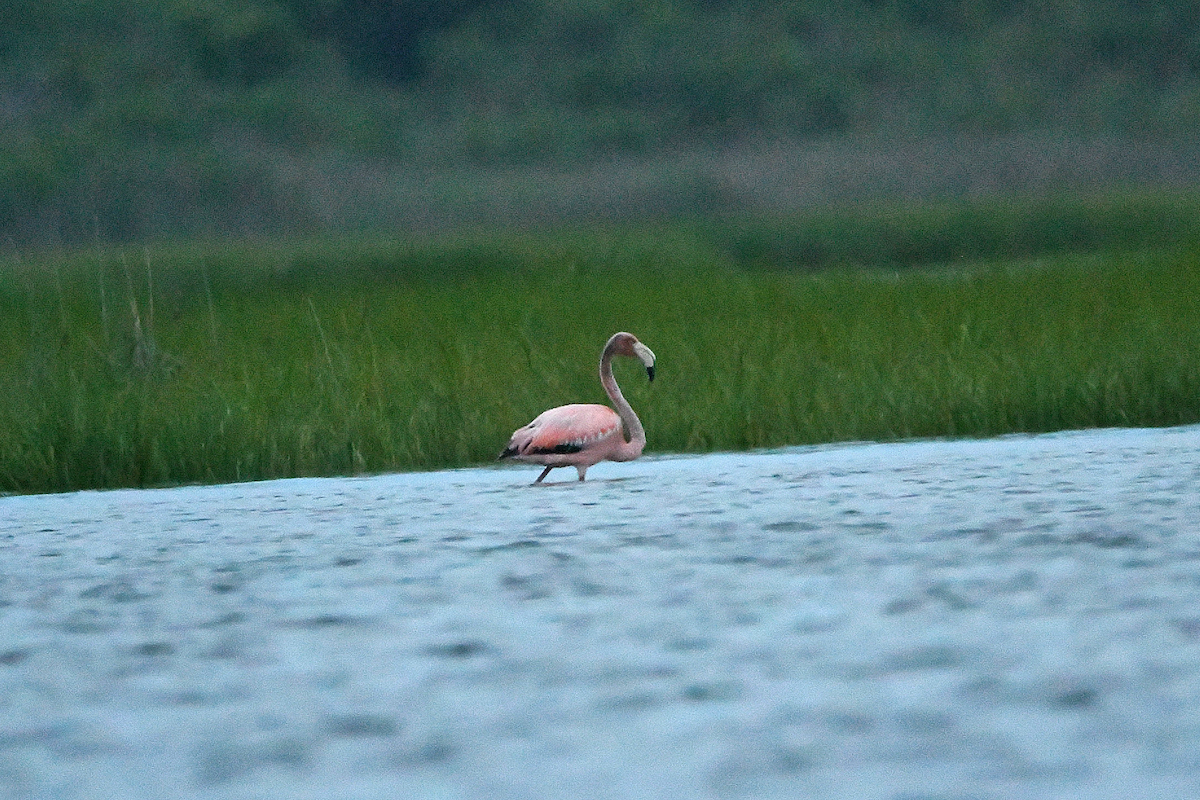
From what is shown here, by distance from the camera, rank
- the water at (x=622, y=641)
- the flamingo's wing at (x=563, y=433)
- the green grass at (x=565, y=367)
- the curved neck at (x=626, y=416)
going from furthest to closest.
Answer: the green grass at (x=565, y=367) < the curved neck at (x=626, y=416) < the flamingo's wing at (x=563, y=433) < the water at (x=622, y=641)

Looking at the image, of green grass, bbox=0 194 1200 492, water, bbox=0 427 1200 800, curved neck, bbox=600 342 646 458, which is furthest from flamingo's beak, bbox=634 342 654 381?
green grass, bbox=0 194 1200 492

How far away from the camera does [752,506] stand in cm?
752

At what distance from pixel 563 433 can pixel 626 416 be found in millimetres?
547

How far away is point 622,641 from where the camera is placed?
513cm

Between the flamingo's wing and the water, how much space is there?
221 mm

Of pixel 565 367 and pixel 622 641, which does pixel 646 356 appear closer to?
pixel 565 367

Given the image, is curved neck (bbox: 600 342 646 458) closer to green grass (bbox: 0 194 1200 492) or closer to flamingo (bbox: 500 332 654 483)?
flamingo (bbox: 500 332 654 483)

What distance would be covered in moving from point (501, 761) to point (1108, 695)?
138 centimetres

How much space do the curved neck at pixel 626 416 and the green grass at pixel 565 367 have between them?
36.0 inches

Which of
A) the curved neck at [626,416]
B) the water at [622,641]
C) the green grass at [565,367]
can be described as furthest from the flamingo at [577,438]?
the green grass at [565,367]

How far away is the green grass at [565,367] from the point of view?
9281mm

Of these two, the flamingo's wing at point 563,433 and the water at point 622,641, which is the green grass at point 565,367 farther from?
the flamingo's wing at point 563,433

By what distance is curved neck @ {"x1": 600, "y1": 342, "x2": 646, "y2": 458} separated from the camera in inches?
329

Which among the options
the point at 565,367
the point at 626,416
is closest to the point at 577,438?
the point at 626,416
